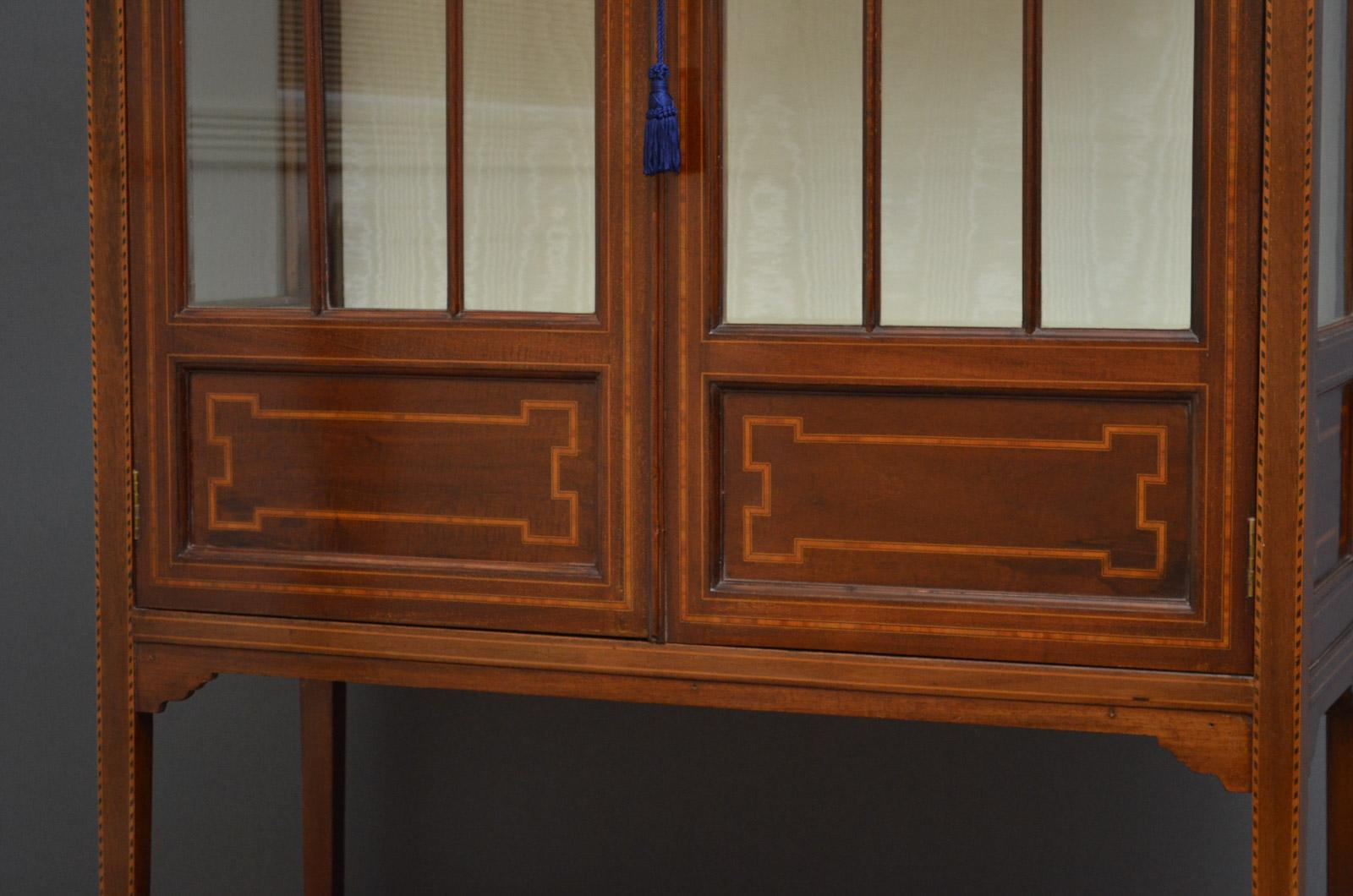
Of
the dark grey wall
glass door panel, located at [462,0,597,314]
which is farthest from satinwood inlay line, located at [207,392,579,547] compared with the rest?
the dark grey wall

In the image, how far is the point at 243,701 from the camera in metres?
2.80

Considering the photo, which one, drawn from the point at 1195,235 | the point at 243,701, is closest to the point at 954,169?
the point at 1195,235

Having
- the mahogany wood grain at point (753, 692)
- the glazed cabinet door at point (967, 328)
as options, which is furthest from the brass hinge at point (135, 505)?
the glazed cabinet door at point (967, 328)

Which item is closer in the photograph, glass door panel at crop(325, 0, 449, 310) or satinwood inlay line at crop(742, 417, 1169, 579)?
satinwood inlay line at crop(742, 417, 1169, 579)

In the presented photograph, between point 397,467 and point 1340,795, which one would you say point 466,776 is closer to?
point 397,467

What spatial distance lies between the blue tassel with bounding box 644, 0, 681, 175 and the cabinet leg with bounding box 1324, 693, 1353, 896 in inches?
40.2

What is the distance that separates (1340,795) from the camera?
79.3 inches

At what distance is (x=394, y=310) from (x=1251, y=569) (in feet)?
2.88

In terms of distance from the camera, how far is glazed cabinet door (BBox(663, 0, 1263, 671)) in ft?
5.05

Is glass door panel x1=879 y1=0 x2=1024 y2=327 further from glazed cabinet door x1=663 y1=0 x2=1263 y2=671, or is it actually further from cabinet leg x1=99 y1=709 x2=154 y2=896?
cabinet leg x1=99 y1=709 x2=154 y2=896

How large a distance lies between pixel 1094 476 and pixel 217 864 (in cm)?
184

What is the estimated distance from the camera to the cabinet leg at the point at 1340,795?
6.56ft

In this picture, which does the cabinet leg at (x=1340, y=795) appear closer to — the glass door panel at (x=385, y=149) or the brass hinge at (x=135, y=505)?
the glass door panel at (x=385, y=149)

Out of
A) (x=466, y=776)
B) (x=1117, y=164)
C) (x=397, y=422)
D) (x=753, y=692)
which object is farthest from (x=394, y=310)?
(x=466, y=776)
